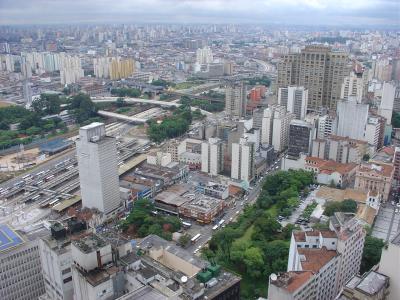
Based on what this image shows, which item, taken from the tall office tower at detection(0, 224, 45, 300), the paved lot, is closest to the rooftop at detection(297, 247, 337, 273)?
the paved lot

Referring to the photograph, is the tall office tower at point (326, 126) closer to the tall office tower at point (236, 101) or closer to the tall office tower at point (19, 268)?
the tall office tower at point (236, 101)

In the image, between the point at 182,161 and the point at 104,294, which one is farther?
the point at 182,161

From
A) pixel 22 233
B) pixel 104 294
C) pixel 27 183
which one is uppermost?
pixel 104 294

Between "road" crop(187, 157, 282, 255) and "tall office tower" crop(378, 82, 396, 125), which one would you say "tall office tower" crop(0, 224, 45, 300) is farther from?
"tall office tower" crop(378, 82, 396, 125)

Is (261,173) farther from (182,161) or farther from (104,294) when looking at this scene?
(104,294)

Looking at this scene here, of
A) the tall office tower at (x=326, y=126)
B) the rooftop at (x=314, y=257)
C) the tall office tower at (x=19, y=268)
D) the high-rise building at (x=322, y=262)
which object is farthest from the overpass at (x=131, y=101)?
the rooftop at (x=314, y=257)

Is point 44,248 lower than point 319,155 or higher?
higher

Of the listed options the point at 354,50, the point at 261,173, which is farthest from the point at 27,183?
the point at 354,50
